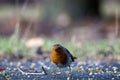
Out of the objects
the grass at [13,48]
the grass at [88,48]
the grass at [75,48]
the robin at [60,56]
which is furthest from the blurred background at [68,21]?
the robin at [60,56]

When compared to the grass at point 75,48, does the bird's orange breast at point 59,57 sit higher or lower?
higher

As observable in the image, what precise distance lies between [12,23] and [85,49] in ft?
28.3

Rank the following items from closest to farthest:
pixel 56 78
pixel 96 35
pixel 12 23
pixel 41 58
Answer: pixel 56 78 < pixel 41 58 < pixel 96 35 < pixel 12 23

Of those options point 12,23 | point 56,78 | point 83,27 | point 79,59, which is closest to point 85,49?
point 79,59

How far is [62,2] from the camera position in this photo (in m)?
18.6

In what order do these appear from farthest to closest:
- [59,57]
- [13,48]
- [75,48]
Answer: [75,48] < [13,48] < [59,57]

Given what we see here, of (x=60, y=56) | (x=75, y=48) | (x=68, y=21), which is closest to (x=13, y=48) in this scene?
(x=75, y=48)

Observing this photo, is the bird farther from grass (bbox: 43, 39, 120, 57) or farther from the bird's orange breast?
grass (bbox: 43, 39, 120, 57)

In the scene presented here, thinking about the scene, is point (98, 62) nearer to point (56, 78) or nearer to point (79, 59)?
point (79, 59)

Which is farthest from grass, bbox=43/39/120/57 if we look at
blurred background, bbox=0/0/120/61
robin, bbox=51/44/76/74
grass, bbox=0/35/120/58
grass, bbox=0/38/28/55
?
robin, bbox=51/44/76/74

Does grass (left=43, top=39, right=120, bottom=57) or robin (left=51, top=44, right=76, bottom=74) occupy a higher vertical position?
robin (left=51, top=44, right=76, bottom=74)

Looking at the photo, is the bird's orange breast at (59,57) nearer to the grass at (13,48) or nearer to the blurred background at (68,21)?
the grass at (13,48)

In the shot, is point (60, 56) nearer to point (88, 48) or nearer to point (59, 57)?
point (59, 57)

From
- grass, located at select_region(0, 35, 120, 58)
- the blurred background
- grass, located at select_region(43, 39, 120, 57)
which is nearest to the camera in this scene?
grass, located at select_region(43, 39, 120, 57)
